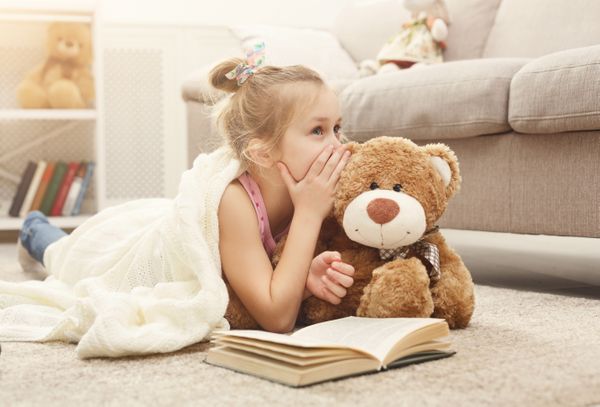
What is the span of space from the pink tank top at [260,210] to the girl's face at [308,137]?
0.20 ft

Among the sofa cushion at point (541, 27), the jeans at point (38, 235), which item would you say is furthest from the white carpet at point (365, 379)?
the sofa cushion at point (541, 27)

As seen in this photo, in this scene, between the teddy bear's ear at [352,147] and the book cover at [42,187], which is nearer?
the teddy bear's ear at [352,147]

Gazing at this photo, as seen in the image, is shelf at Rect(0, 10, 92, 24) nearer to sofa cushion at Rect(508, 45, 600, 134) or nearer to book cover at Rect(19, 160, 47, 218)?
book cover at Rect(19, 160, 47, 218)

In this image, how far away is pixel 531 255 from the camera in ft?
7.39

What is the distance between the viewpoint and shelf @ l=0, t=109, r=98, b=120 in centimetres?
279

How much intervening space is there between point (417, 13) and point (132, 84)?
1.32 m

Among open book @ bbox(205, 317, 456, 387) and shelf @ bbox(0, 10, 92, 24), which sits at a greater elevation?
shelf @ bbox(0, 10, 92, 24)

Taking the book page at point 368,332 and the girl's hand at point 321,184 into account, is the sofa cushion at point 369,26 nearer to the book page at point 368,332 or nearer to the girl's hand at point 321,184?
the girl's hand at point 321,184

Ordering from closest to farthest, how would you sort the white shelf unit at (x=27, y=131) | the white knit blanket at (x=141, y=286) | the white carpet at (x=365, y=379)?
the white carpet at (x=365, y=379) → the white knit blanket at (x=141, y=286) → the white shelf unit at (x=27, y=131)

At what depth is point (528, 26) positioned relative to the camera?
237cm

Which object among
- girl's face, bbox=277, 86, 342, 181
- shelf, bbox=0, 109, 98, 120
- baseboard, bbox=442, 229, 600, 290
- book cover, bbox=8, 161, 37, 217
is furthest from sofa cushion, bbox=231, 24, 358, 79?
girl's face, bbox=277, 86, 342, 181

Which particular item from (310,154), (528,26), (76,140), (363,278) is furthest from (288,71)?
(76,140)

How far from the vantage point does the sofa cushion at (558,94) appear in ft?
4.70

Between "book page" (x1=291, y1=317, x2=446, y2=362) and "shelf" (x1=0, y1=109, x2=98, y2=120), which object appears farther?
"shelf" (x1=0, y1=109, x2=98, y2=120)
